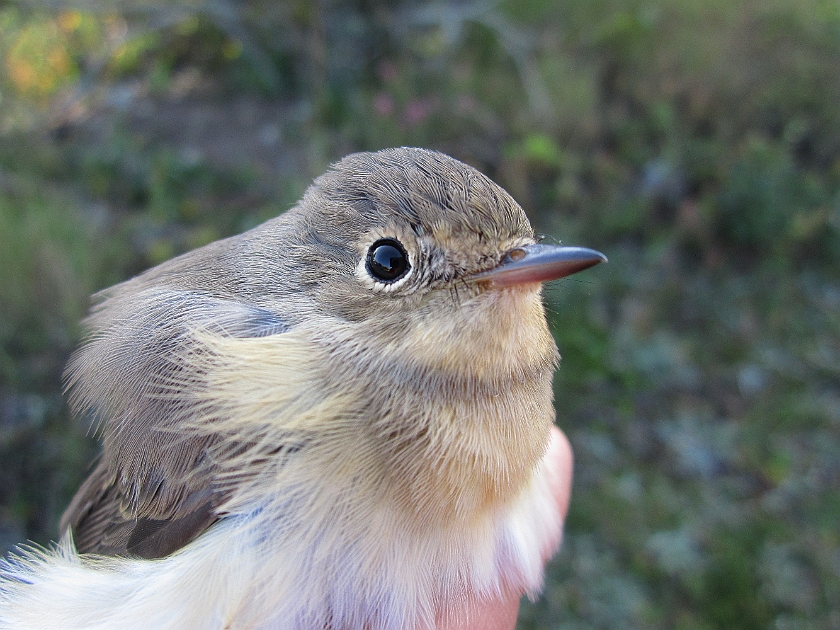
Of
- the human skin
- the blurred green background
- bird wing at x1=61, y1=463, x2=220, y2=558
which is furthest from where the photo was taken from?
the blurred green background

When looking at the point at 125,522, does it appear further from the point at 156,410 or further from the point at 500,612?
the point at 500,612

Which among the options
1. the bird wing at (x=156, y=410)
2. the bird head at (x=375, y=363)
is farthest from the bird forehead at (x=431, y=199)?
the bird wing at (x=156, y=410)

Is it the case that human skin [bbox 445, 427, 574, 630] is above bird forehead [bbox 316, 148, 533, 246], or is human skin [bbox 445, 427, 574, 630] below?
below

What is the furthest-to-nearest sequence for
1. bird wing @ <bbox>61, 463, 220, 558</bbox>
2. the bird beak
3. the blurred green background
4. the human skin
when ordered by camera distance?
the blurred green background, the human skin, bird wing @ <bbox>61, 463, 220, 558</bbox>, the bird beak

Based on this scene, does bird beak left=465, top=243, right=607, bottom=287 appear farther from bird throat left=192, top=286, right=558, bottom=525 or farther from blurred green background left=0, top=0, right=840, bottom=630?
blurred green background left=0, top=0, right=840, bottom=630

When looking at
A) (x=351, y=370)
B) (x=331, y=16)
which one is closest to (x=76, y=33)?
(x=331, y=16)

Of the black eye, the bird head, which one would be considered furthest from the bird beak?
the black eye

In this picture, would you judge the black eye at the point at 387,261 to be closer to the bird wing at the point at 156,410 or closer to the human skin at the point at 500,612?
the bird wing at the point at 156,410

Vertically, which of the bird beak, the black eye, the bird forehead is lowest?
the bird beak

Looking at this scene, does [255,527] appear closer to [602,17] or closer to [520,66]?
[520,66]
